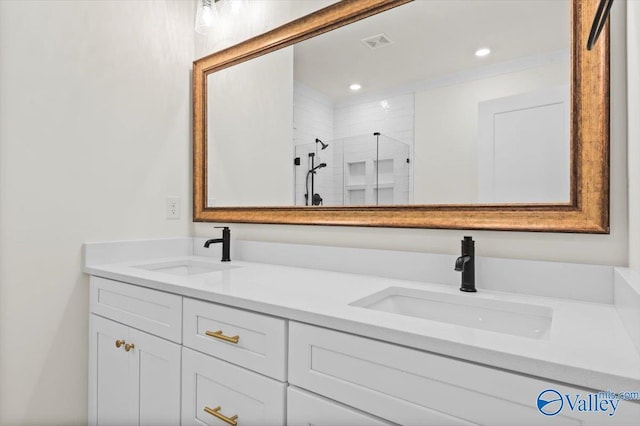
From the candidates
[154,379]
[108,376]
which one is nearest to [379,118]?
[154,379]

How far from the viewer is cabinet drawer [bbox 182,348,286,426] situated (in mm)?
903

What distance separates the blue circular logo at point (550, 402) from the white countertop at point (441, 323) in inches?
1.0

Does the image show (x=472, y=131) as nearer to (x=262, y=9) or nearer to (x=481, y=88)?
(x=481, y=88)

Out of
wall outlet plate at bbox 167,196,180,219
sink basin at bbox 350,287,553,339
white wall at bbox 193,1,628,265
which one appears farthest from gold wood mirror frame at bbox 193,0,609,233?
wall outlet plate at bbox 167,196,180,219

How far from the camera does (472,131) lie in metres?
1.17

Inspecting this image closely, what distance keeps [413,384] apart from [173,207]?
1.52 meters

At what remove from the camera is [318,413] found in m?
0.82

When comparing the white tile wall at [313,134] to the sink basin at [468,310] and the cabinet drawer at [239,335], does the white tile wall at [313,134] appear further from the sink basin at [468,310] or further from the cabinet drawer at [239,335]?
the cabinet drawer at [239,335]

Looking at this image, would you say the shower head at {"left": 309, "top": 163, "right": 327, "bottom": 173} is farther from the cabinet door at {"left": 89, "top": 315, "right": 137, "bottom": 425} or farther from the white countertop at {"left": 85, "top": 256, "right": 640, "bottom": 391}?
the cabinet door at {"left": 89, "top": 315, "right": 137, "bottom": 425}

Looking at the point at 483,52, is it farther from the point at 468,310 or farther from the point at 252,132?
the point at 252,132

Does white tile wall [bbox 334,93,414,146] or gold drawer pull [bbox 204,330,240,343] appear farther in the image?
white tile wall [bbox 334,93,414,146]

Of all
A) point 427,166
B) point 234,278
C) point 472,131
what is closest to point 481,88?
point 472,131

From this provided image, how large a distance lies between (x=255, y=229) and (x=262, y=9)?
1.03 metres

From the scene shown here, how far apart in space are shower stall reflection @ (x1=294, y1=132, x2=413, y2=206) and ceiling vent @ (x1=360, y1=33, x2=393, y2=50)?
0.33 m
